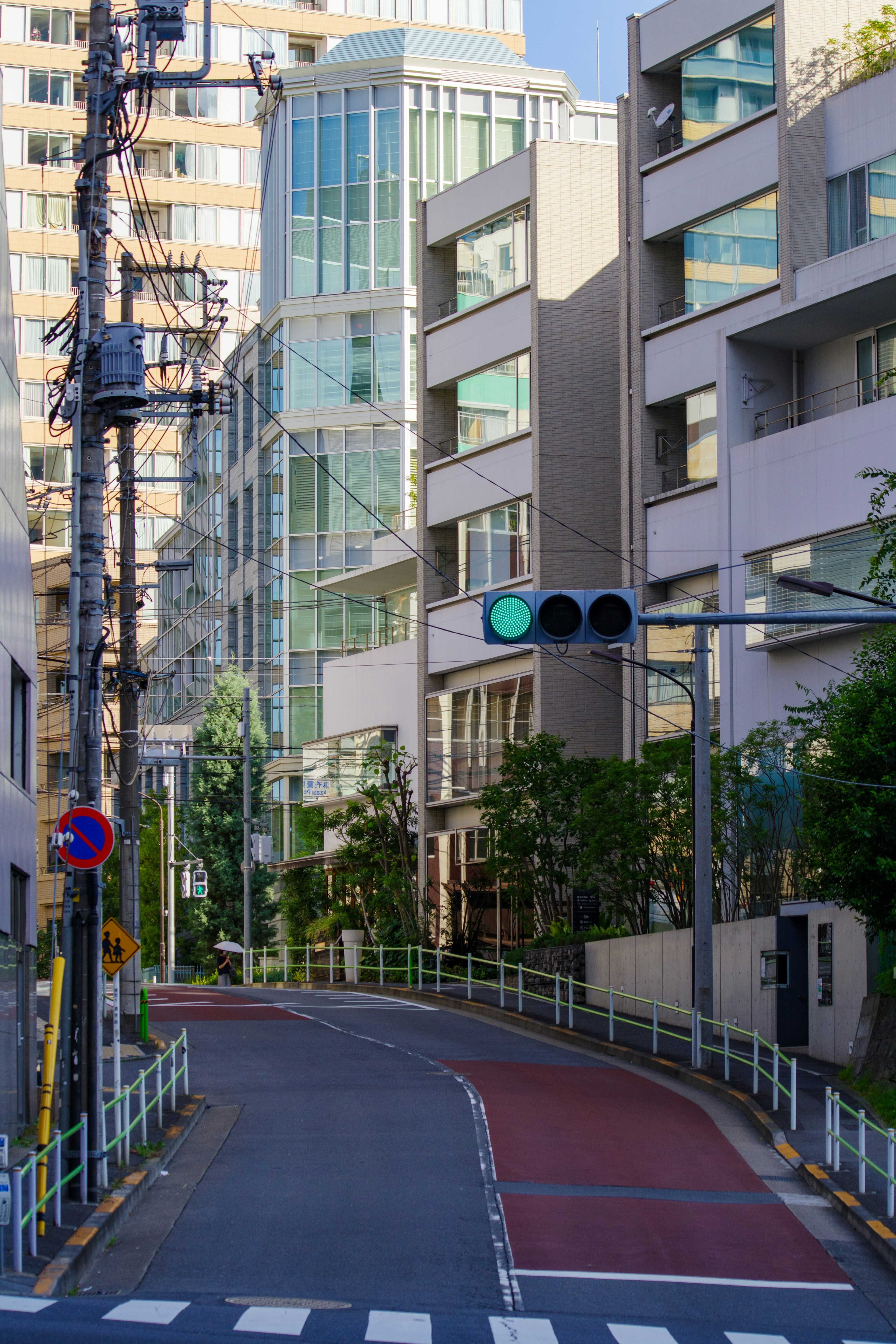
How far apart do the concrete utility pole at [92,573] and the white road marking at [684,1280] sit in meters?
4.49

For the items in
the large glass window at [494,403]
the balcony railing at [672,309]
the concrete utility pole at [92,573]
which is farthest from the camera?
the large glass window at [494,403]

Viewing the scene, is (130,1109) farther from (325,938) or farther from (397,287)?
(397,287)

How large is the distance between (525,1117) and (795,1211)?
18.5ft

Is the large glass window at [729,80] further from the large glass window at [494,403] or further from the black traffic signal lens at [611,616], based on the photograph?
the black traffic signal lens at [611,616]

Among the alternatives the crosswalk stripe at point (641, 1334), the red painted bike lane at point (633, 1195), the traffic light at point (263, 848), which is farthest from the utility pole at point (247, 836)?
the crosswalk stripe at point (641, 1334)

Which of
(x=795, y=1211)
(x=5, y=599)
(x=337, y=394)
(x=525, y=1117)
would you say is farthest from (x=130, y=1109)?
(x=337, y=394)

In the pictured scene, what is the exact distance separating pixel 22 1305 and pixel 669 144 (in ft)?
118

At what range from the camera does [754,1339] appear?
11.9 meters

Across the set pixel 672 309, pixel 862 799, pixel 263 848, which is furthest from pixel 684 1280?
pixel 263 848

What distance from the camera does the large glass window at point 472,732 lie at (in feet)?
154

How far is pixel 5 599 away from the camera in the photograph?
824 inches

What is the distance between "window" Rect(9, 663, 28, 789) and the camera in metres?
22.0

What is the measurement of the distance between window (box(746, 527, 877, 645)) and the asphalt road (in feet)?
36.4

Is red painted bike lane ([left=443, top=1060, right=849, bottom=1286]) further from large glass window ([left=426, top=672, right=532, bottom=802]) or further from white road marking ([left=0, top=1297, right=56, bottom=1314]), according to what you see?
large glass window ([left=426, top=672, right=532, bottom=802])
